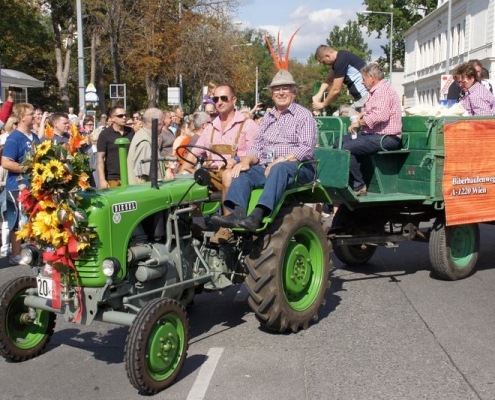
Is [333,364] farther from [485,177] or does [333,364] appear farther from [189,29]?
[189,29]

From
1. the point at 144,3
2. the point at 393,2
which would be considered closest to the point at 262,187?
the point at 144,3

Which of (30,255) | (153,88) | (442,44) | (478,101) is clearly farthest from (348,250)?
(442,44)

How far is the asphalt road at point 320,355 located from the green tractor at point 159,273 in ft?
0.80

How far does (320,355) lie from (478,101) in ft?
14.8

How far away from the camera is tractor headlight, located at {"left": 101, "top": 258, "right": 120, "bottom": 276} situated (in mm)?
4551

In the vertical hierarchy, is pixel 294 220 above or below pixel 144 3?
below

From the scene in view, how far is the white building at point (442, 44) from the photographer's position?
1964 inches

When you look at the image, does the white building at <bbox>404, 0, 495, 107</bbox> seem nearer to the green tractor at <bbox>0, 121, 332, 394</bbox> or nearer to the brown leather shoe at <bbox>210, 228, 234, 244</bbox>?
the green tractor at <bbox>0, 121, 332, 394</bbox>

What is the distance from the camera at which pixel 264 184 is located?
18.6 feet

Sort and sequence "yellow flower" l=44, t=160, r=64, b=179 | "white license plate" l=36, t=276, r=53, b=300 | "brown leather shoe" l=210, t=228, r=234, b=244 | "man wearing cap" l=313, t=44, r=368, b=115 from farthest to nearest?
"man wearing cap" l=313, t=44, r=368, b=115 → "brown leather shoe" l=210, t=228, r=234, b=244 → "white license plate" l=36, t=276, r=53, b=300 → "yellow flower" l=44, t=160, r=64, b=179

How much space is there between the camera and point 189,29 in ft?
109

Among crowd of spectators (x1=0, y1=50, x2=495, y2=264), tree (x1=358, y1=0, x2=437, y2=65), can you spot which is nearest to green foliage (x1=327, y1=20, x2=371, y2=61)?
tree (x1=358, y1=0, x2=437, y2=65)

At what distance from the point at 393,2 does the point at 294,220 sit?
77.4m

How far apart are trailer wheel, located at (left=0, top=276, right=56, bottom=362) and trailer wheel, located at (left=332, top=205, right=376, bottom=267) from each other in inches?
142
